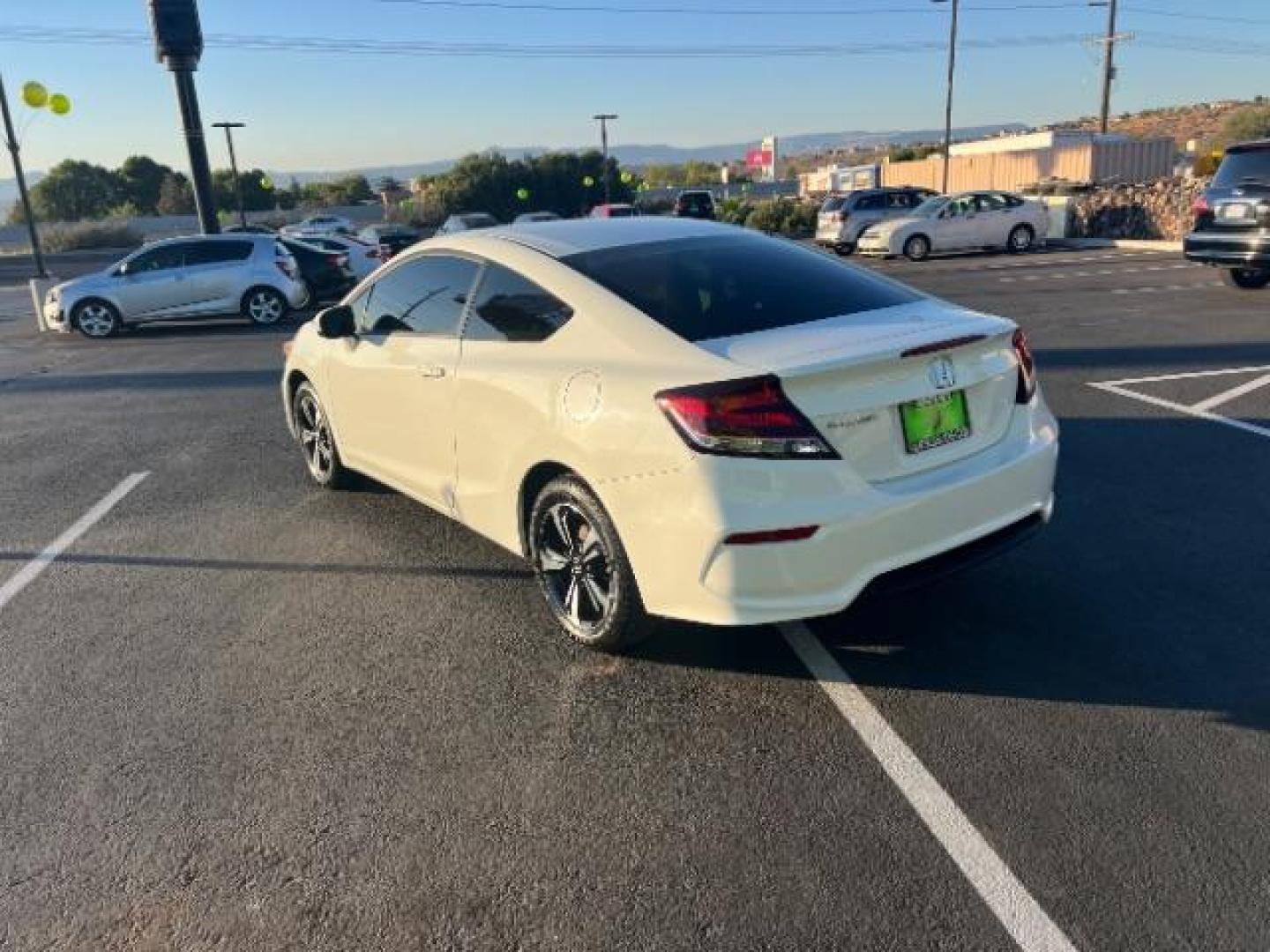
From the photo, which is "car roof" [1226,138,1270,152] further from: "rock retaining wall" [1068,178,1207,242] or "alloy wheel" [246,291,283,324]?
"alloy wheel" [246,291,283,324]

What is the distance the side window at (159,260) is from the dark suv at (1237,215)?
14404mm

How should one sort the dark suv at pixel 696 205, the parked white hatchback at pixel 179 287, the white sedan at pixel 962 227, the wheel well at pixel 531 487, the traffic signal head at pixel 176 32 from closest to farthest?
the wheel well at pixel 531 487
the parked white hatchback at pixel 179 287
the traffic signal head at pixel 176 32
the white sedan at pixel 962 227
the dark suv at pixel 696 205

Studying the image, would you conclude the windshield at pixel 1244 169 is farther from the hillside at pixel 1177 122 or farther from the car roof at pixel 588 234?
the hillside at pixel 1177 122

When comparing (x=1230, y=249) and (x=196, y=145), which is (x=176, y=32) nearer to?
(x=196, y=145)

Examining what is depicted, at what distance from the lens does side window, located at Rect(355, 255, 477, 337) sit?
14.7ft

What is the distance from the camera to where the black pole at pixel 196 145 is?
64.9ft

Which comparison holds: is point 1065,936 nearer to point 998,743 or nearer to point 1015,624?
point 998,743

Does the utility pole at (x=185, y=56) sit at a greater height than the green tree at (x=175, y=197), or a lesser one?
greater

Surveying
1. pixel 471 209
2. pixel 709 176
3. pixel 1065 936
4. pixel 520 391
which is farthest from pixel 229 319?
pixel 709 176

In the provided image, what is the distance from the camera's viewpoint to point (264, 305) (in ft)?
51.9

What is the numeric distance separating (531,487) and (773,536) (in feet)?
3.93

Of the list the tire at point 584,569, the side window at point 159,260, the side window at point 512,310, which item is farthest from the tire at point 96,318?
the tire at point 584,569

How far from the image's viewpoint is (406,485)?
16.3ft

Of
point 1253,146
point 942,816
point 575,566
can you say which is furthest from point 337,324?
point 1253,146
